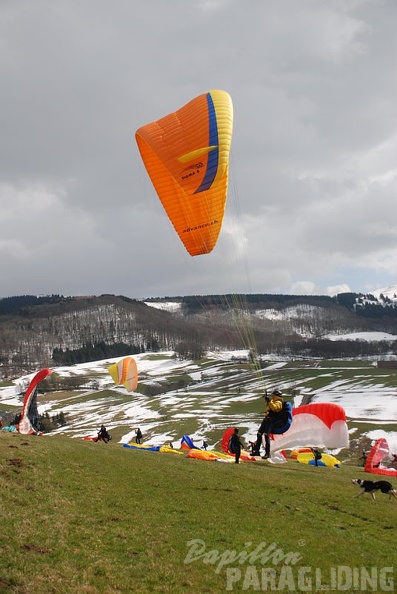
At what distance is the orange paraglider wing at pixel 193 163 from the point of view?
18781mm

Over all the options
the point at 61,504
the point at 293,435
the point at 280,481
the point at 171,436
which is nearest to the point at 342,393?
the point at 171,436

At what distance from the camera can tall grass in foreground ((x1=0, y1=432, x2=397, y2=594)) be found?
32.0 ft

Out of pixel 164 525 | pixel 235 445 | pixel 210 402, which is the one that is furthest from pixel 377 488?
pixel 210 402

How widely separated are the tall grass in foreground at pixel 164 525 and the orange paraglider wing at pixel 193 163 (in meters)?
10.3

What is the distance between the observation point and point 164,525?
12945mm

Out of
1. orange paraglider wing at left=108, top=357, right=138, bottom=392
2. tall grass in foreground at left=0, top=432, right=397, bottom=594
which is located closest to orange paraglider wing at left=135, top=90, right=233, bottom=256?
tall grass in foreground at left=0, top=432, right=397, bottom=594

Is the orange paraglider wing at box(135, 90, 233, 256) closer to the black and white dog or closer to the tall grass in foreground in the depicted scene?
the tall grass in foreground

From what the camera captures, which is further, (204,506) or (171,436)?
(171,436)

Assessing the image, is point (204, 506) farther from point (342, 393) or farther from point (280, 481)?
point (342, 393)

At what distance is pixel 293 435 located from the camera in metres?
→ 28.6

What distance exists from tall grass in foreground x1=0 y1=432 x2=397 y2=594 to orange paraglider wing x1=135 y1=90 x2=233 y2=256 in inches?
407

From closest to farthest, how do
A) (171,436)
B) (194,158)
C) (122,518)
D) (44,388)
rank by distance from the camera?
(122,518) → (194,158) → (171,436) → (44,388)

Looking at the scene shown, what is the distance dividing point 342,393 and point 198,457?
111 m

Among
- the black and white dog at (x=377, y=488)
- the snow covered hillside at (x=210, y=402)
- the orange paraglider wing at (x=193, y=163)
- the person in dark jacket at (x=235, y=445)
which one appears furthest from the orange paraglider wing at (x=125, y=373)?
the black and white dog at (x=377, y=488)
